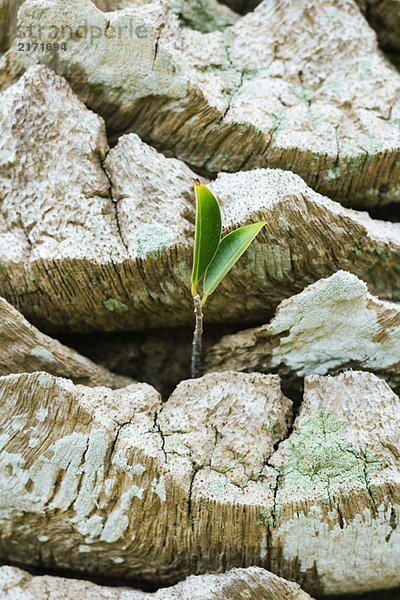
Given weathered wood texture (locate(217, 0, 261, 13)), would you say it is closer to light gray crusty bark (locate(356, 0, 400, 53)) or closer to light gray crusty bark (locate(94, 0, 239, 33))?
light gray crusty bark (locate(94, 0, 239, 33))

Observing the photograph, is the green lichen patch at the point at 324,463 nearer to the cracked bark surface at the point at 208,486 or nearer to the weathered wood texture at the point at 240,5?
the cracked bark surface at the point at 208,486

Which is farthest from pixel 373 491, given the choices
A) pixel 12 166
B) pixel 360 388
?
pixel 12 166

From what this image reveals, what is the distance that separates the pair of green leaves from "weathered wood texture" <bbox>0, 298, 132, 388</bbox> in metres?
0.37

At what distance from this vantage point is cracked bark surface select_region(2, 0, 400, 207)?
1255 mm

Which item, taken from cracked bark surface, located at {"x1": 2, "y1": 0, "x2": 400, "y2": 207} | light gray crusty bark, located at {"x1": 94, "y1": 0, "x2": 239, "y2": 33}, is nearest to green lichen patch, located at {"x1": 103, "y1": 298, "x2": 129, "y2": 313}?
cracked bark surface, located at {"x1": 2, "y1": 0, "x2": 400, "y2": 207}

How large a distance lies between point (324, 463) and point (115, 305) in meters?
0.62

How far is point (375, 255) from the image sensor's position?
122 cm

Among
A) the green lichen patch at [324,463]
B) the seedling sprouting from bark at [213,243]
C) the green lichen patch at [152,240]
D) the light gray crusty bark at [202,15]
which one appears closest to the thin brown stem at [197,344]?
the seedling sprouting from bark at [213,243]

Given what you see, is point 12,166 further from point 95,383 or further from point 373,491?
point 373,491

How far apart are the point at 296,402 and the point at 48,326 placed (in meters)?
0.67

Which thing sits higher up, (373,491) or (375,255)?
(375,255)

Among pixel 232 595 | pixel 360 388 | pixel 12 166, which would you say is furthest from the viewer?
pixel 12 166

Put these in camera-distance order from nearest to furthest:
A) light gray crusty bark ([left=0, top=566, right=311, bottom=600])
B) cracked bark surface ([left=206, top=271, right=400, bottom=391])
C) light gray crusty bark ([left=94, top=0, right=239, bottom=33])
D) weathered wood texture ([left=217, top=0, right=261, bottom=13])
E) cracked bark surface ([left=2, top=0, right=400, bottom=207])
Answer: light gray crusty bark ([left=0, top=566, right=311, bottom=600])
cracked bark surface ([left=206, top=271, right=400, bottom=391])
cracked bark surface ([left=2, top=0, right=400, bottom=207])
light gray crusty bark ([left=94, top=0, right=239, bottom=33])
weathered wood texture ([left=217, top=0, right=261, bottom=13])

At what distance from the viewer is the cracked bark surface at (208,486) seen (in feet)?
3.46
